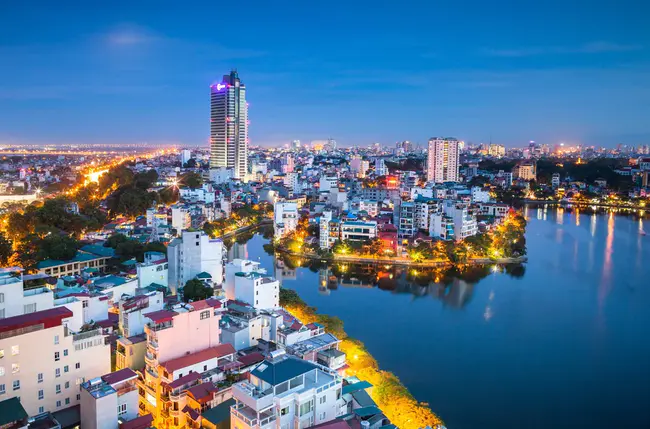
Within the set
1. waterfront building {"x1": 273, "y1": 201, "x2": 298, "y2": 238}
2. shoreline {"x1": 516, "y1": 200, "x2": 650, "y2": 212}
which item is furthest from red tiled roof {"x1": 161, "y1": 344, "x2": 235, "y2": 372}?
shoreline {"x1": 516, "y1": 200, "x2": 650, "y2": 212}

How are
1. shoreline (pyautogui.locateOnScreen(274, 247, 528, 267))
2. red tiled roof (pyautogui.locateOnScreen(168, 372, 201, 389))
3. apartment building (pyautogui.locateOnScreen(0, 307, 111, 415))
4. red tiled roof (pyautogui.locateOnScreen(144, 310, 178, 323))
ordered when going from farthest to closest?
shoreline (pyautogui.locateOnScreen(274, 247, 528, 267)) < red tiled roof (pyautogui.locateOnScreen(144, 310, 178, 323)) < red tiled roof (pyautogui.locateOnScreen(168, 372, 201, 389)) < apartment building (pyautogui.locateOnScreen(0, 307, 111, 415))

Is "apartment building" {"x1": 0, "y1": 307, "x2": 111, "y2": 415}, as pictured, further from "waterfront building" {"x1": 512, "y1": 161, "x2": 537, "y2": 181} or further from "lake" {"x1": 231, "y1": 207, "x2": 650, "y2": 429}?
"waterfront building" {"x1": 512, "y1": 161, "x2": 537, "y2": 181}

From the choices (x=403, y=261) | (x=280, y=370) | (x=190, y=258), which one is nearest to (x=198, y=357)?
(x=280, y=370)

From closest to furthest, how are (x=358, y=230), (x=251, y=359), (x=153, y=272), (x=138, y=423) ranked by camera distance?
(x=138, y=423) → (x=251, y=359) → (x=153, y=272) → (x=358, y=230)

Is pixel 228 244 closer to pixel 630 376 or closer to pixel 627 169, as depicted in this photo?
pixel 630 376

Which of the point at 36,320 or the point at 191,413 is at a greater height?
the point at 36,320

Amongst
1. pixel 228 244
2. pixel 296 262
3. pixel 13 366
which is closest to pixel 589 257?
pixel 296 262

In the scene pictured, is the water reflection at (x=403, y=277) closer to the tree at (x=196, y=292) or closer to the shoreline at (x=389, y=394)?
the tree at (x=196, y=292)

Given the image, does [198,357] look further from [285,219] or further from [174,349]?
[285,219]
